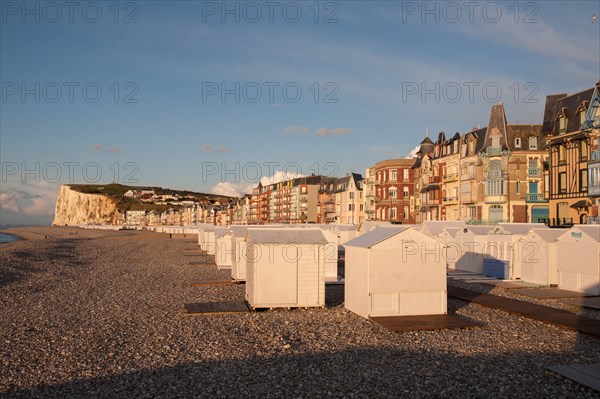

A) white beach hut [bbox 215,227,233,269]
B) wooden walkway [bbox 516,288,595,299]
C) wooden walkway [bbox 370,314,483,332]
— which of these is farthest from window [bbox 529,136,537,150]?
wooden walkway [bbox 370,314,483,332]

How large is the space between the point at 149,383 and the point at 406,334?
283 inches

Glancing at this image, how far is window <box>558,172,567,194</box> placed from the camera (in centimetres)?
4491

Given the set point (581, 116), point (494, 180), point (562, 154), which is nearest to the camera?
point (581, 116)

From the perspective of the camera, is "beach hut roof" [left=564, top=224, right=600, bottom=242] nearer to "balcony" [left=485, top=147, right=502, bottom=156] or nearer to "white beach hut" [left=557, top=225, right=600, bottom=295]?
"white beach hut" [left=557, top=225, right=600, bottom=295]

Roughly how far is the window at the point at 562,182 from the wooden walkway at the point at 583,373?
3752 centimetres

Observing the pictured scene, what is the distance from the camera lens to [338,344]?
1398 centimetres

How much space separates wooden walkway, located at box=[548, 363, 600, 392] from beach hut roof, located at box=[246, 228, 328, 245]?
9.55m

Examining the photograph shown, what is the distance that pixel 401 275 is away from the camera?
17.1 metres

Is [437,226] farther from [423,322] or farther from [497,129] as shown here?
[423,322]

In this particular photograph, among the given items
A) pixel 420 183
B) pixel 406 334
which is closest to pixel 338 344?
pixel 406 334

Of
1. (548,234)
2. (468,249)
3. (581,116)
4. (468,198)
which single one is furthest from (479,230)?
(468,198)

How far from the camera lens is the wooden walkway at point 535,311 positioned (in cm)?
1556

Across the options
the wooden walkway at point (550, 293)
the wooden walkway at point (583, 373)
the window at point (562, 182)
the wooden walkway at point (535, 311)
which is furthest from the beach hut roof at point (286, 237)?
the window at point (562, 182)

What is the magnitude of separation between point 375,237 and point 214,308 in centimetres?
626
